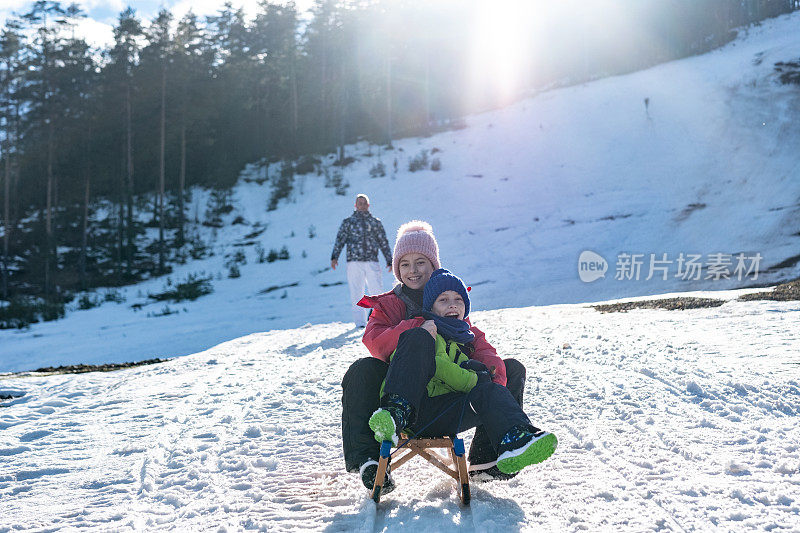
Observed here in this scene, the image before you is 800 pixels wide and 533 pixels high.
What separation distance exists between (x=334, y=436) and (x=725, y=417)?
2.67 m

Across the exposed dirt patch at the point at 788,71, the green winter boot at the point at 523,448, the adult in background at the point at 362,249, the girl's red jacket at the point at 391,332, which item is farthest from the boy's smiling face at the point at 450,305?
the exposed dirt patch at the point at 788,71

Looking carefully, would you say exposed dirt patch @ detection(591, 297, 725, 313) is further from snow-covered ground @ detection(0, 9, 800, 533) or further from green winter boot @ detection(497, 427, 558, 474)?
green winter boot @ detection(497, 427, 558, 474)

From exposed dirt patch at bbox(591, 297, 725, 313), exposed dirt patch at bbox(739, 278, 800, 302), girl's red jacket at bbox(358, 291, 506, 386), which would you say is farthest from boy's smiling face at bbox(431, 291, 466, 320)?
exposed dirt patch at bbox(739, 278, 800, 302)

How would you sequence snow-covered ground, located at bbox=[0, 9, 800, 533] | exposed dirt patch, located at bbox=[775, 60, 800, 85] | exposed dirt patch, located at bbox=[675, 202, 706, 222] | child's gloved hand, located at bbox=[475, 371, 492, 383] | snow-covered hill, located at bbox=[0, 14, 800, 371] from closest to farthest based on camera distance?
snow-covered ground, located at bbox=[0, 9, 800, 533], child's gloved hand, located at bbox=[475, 371, 492, 383], snow-covered hill, located at bbox=[0, 14, 800, 371], exposed dirt patch, located at bbox=[675, 202, 706, 222], exposed dirt patch, located at bbox=[775, 60, 800, 85]

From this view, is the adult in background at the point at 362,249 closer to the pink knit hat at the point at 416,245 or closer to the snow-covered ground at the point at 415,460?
the snow-covered ground at the point at 415,460

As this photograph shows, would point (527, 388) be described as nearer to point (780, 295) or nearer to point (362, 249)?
point (362, 249)

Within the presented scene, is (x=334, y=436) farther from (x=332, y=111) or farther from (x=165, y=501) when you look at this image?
(x=332, y=111)

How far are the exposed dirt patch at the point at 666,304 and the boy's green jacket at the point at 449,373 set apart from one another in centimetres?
741

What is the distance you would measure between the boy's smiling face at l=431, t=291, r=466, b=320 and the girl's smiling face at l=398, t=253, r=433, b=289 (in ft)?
1.04

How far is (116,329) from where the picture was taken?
12.9 m

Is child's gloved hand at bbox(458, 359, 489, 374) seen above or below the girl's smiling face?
below

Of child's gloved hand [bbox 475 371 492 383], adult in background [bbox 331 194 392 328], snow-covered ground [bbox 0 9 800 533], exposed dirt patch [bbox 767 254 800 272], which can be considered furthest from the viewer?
exposed dirt patch [bbox 767 254 800 272]

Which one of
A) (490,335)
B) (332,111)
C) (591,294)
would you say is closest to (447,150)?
(332,111)

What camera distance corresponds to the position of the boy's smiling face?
2.97 metres
